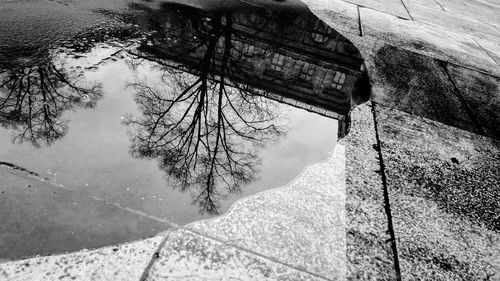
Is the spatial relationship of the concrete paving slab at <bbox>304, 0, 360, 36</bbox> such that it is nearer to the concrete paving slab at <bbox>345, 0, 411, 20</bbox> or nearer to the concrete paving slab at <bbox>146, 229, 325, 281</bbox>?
the concrete paving slab at <bbox>345, 0, 411, 20</bbox>

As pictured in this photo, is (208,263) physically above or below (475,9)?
below

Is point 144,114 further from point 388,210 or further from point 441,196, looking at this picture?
point 441,196

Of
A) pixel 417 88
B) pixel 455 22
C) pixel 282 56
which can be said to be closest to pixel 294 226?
pixel 282 56

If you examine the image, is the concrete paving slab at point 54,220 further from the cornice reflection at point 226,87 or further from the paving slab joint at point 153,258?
the cornice reflection at point 226,87

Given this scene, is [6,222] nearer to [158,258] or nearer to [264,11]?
[158,258]

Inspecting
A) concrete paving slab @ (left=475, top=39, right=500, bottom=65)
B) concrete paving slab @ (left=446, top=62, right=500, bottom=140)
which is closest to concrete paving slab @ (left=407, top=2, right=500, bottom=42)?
concrete paving slab @ (left=475, top=39, right=500, bottom=65)

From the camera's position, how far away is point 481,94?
5.90 m

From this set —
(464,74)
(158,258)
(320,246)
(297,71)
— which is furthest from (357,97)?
(158,258)

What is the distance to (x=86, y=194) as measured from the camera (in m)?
2.46

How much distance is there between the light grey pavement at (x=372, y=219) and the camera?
212 cm

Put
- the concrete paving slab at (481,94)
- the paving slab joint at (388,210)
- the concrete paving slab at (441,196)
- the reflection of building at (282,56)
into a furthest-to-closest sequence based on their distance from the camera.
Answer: the concrete paving slab at (481,94)
the reflection of building at (282,56)
the concrete paving slab at (441,196)
the paving slab joint at (388,210)

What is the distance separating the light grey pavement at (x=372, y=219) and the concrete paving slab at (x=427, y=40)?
228cm

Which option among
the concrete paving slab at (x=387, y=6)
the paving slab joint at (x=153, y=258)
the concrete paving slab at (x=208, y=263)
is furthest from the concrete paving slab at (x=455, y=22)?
the paving slab joint at (x=153, y=258)

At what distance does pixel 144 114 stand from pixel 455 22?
12.0 m
